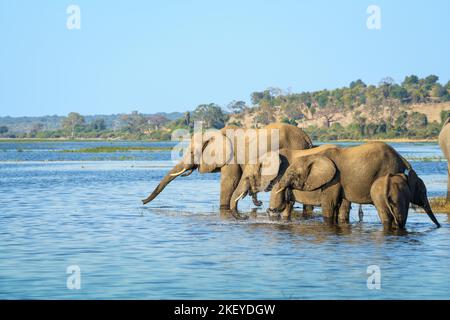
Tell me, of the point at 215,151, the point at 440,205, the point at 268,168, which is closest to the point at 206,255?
the point at 268,168

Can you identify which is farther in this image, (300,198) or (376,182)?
(300,198)

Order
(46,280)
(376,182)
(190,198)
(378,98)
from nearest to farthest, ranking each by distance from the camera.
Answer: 1. (46,280)
2. (376,182)
3. (190,198)
4. (378,98)

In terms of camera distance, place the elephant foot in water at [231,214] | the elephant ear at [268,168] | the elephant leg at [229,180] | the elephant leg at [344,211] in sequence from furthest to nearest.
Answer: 1. the elephant leg at [229,180]
2. the elephant foot in water at [231,214]
3. the elephant ear at [268,168]
4. the elephant leg at [344,211]

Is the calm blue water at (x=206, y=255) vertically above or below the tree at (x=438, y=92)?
below

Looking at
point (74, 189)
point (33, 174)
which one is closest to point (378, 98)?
point (33, 174)

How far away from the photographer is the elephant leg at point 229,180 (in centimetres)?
2630

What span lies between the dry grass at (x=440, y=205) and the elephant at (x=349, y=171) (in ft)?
12.7

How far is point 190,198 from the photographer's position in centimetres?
3312

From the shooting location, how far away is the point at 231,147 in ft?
86.7

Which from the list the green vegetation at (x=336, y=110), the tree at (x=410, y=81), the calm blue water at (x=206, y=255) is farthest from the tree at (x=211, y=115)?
the calm blue water at (x=206, y=255)

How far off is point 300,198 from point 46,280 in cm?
830

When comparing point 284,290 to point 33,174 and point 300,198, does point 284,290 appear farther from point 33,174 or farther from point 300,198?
point 33,174

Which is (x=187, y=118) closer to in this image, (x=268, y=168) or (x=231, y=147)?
(x=231, y=147)

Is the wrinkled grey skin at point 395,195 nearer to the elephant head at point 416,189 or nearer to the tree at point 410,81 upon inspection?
the elephant head at point 416,189
